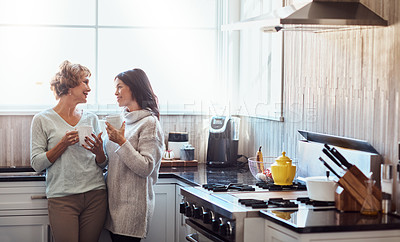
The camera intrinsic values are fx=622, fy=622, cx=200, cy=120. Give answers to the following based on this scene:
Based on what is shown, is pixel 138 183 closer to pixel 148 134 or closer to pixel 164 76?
pixel 148 134

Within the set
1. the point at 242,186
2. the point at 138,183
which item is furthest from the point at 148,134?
the point at 242,186

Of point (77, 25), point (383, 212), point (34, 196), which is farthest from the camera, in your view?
point (77, 25)

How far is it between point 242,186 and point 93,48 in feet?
5.56

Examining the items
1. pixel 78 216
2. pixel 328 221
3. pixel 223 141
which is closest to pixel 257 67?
pixel 223 141

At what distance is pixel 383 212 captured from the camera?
105 inches

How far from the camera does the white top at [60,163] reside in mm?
3418

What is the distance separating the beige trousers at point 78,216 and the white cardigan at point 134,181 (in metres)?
Result: 0.08

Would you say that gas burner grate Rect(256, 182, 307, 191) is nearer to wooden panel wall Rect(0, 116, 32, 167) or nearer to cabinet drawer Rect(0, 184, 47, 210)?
cabinet drawer Rect(0, 184, 47, 210)

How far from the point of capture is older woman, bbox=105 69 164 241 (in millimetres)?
3262

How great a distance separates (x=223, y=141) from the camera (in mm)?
4328

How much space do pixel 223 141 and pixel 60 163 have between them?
4.23 ft

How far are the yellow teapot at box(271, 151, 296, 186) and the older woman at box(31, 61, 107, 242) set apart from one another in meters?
0.96

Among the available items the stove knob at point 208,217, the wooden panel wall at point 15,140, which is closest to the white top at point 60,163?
the stove knob at point 208,217

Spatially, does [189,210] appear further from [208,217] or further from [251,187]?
[251,187]
